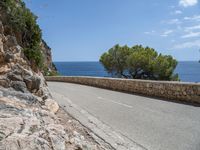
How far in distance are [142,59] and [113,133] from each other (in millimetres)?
28218

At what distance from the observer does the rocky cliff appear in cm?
426

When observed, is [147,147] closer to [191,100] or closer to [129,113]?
[129,113]

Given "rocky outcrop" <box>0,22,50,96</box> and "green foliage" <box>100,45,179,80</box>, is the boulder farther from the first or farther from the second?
"green foliage" <box>100,45,179,80</box>

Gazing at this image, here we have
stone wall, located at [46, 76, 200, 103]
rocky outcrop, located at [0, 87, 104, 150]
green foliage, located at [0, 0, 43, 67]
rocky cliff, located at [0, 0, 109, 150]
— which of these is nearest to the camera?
rocky outcrop, located at [0, 87, 104, 150]

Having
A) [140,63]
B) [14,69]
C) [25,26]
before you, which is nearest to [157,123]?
[14,69]

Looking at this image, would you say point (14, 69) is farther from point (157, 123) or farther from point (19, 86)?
point (157, 123)

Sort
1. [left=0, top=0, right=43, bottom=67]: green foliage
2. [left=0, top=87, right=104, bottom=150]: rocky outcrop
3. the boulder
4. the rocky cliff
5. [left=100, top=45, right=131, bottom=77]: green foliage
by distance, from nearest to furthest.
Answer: [left=0, top=87, right=104, bottom=150]: rocky outcrop < the rocky cliff < the boulder < [left=0, top=0, right=43, bottom=67]: green foliage < [left=100, top=45, right=131, bottom=77]: green foliage

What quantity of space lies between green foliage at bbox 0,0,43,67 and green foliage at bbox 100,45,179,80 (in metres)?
24.6

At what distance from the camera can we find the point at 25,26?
32.9ft

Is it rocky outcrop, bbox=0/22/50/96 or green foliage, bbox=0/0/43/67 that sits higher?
green foliage, bbox=0/0/43/67

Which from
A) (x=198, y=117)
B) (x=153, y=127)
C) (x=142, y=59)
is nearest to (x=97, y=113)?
(x=153, y=127)

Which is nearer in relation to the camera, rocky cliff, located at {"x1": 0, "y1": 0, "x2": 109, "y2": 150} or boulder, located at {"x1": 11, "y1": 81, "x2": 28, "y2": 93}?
rocky cliff, located at {"x1": 0, "y1": 0, "x2": 109, "y2": 150}

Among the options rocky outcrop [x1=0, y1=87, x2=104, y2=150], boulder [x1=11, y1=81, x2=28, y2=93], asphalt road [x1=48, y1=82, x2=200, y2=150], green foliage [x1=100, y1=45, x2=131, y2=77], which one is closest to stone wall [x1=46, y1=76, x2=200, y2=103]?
asphalt road [x1=48, y1=82, x2=200, y2=150]

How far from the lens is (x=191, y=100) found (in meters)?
11.6
